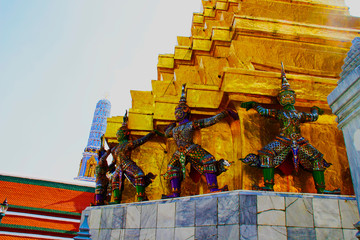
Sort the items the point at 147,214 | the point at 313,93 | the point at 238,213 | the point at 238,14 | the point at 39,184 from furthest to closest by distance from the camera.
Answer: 1. the point at 39,184
2. the point at 238,14
3. the point at 313,93
4. the point at 147,214
5. the point at 238,213

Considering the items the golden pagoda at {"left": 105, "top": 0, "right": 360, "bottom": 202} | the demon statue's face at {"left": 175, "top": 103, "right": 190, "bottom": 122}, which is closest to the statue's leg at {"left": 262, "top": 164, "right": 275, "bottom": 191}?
the golden pagoda at {"left": 105, "top": 0, "right": 360, "bottom": 202}

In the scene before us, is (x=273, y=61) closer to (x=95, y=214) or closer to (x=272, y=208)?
(x=272, y=208)

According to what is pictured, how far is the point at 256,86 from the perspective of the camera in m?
5.59

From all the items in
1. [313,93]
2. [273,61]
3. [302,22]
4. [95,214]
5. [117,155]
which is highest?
[302,22]

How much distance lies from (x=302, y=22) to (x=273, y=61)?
180cm

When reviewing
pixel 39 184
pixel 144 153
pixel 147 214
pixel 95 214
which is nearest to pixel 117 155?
pixel 144 153

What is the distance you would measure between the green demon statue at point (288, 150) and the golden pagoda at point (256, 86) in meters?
0.50

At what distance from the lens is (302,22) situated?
7461mm

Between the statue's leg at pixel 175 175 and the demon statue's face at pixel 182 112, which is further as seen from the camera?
the demon statue's face at pixel 182 112

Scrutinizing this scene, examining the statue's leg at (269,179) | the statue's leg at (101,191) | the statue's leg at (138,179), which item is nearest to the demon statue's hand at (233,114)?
the statue's leg at (269,179)

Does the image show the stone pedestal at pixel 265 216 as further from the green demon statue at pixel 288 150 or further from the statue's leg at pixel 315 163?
the statue's leg at pixel 315 163

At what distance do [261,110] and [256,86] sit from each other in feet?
2.23

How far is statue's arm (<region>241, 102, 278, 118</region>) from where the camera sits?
5086 mm

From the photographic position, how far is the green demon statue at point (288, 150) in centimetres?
471
